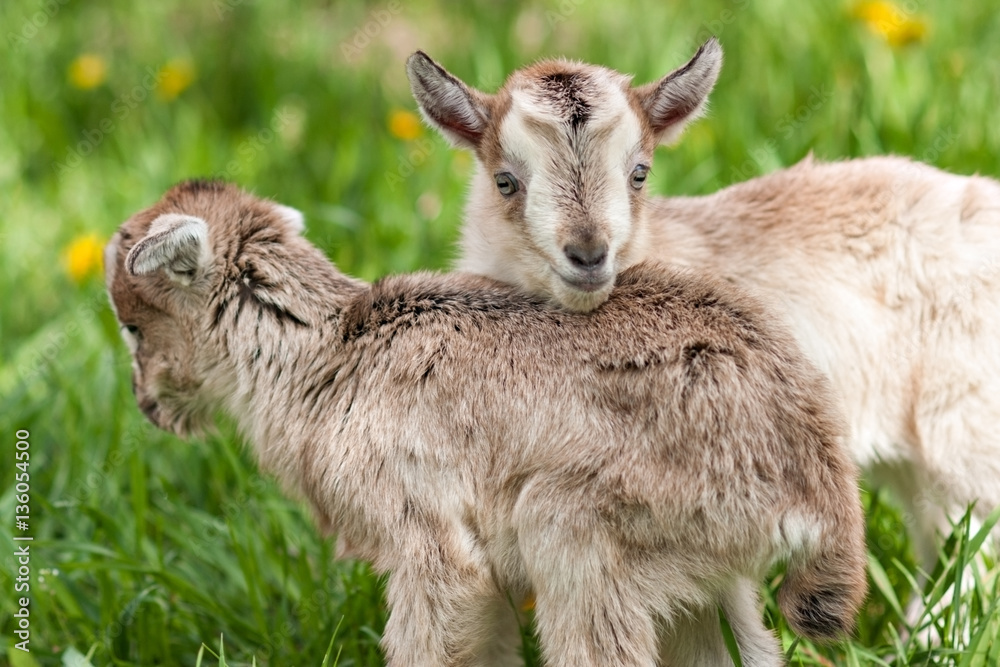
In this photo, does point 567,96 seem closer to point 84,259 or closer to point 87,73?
point 84,259

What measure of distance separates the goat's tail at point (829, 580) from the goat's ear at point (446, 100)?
206cm

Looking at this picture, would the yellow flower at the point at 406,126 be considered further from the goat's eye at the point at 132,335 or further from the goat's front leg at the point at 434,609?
the goat's front leg at the point at 434,609

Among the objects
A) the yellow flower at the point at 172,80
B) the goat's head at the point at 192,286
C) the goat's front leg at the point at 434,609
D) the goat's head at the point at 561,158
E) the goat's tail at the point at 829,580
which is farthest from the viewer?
the yellow flower at the point at 172,80

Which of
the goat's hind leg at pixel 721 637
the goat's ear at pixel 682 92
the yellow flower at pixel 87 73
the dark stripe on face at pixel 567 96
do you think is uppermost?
the dark stripe on face at pixel 567 96

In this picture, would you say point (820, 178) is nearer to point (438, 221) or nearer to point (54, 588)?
point (438, 221)

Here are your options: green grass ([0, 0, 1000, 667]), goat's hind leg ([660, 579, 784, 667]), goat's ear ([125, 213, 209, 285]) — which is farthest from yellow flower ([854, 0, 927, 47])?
goat's ear ([125, 213, 209, 285])

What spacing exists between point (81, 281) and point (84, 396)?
3.38 ft

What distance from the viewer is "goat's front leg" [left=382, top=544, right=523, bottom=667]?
3.90m

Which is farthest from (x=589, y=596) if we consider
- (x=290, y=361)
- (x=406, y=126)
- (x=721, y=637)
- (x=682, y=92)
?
(x=406, y=126)

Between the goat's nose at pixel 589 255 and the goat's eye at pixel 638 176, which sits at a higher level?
the goat's eye at pixel 638 176

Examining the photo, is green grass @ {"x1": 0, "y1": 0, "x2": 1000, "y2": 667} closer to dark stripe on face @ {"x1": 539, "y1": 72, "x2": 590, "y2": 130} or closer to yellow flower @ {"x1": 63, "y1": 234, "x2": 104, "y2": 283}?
yellow flower @ {"x1": 63, "y1": 234, "x2": 104, "y2": 283}

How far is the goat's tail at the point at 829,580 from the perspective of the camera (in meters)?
3.71

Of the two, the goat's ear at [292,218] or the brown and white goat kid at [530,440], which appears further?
the goat's ear at [292,218]

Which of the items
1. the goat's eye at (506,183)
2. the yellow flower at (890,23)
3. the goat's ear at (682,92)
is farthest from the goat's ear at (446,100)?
the yellow flower at (890,23)
